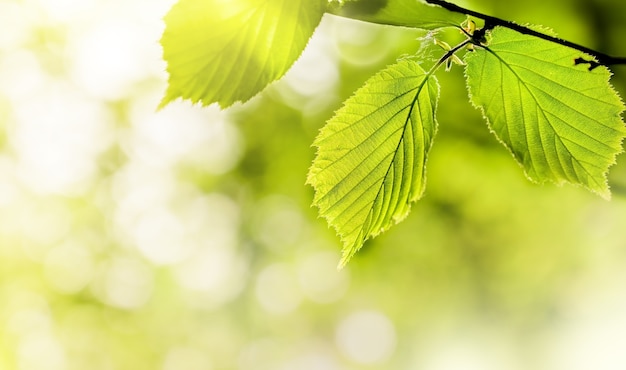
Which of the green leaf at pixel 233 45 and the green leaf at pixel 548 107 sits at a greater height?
the green leaf at pixel 233 45

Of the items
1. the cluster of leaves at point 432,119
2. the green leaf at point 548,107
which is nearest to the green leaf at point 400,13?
the cluster of leaves at point 432,119

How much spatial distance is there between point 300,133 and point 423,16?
5.93 meters

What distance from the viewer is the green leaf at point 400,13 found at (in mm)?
452

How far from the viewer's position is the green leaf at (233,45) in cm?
44

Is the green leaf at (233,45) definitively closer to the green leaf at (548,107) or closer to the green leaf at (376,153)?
the green leaf at (376,153)

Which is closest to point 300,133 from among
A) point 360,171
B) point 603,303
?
point 603,303

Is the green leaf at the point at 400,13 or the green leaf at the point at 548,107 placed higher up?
the green leaf at the point at 400,13

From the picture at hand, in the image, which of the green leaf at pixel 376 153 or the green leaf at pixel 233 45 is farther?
the green leaf at pixel 376 153

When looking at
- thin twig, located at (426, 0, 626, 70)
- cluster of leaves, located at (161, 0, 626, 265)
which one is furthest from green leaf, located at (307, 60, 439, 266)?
thin twig, located at (426, 0, 626, 70)

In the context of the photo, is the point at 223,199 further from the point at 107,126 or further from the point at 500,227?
the point at 500,227

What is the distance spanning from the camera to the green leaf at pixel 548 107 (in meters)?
0.61

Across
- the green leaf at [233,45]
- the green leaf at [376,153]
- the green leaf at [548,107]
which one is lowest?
the green leaf at [548,107]

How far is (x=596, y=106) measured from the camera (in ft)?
2.09

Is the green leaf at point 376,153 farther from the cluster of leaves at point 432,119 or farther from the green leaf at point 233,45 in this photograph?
the green leaf at point 233,45
